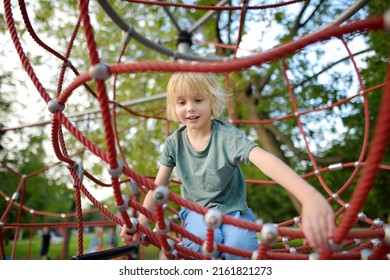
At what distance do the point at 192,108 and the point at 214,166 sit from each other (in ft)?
0.54

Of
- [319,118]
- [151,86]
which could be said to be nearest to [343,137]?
[319,118]

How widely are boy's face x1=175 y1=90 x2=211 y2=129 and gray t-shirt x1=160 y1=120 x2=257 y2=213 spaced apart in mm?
66

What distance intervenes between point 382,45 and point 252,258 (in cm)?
242

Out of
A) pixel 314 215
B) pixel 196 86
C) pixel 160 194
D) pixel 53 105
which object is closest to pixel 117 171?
pixel 160 194

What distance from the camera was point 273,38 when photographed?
317 cm

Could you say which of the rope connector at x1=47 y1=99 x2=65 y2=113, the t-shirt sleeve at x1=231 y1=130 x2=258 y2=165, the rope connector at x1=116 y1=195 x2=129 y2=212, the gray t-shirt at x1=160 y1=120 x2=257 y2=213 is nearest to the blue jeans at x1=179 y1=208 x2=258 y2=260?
the gray t-shirt at x1=160 y1=120 x2=257 y2=213

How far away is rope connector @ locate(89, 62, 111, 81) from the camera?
1.82ft

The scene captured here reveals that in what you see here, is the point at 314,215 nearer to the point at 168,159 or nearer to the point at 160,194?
the point at 160,194

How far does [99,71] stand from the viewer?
0.55 meters

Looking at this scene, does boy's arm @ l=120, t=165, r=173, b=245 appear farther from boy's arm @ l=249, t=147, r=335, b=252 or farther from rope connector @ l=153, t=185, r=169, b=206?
boy's arm @ l=249, t=147, r=335, b=252

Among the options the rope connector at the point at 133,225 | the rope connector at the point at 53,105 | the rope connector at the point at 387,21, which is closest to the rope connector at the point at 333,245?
the rope connector at the point at 387,21
